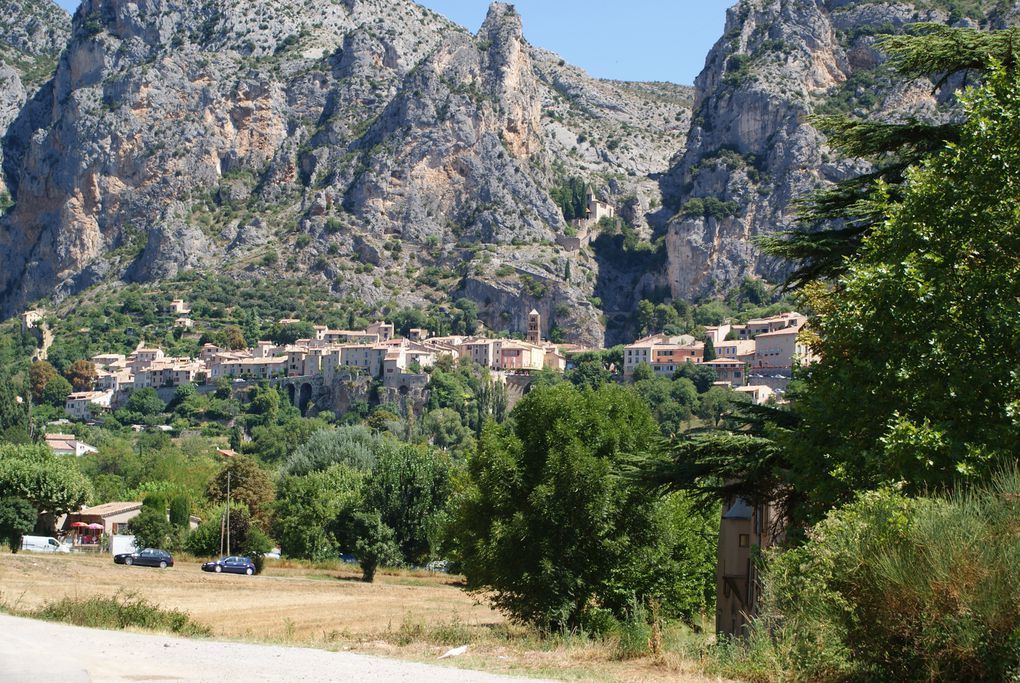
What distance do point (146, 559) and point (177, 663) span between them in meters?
45.3

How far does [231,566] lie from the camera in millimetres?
60844

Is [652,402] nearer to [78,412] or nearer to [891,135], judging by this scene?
[78,412]

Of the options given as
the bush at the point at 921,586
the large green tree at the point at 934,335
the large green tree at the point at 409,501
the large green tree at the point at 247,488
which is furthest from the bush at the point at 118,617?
the large green tree at the point at 247,488

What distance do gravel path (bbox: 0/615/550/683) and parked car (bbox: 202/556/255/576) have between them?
3949 cm

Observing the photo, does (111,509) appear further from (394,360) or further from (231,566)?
(394,360)

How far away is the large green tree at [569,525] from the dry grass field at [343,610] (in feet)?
4.62

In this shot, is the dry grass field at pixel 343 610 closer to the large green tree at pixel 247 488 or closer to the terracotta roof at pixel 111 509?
the large green tree at pixel 247 488

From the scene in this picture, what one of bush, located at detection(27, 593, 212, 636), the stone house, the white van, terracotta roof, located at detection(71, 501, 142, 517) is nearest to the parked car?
the white van

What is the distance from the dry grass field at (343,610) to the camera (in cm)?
1927

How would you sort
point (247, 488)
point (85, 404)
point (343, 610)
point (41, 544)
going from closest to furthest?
point (343, 610), point (41, 544), point (247, 488), point (85, 404)

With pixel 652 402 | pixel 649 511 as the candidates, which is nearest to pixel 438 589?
pixel 649 511

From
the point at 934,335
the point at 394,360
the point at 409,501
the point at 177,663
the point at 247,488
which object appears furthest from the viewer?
the point at 394,360

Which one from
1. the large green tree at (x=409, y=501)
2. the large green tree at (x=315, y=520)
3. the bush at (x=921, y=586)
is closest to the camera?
the bush at (x=921, y=586)

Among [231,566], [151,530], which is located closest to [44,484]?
[151,530]
